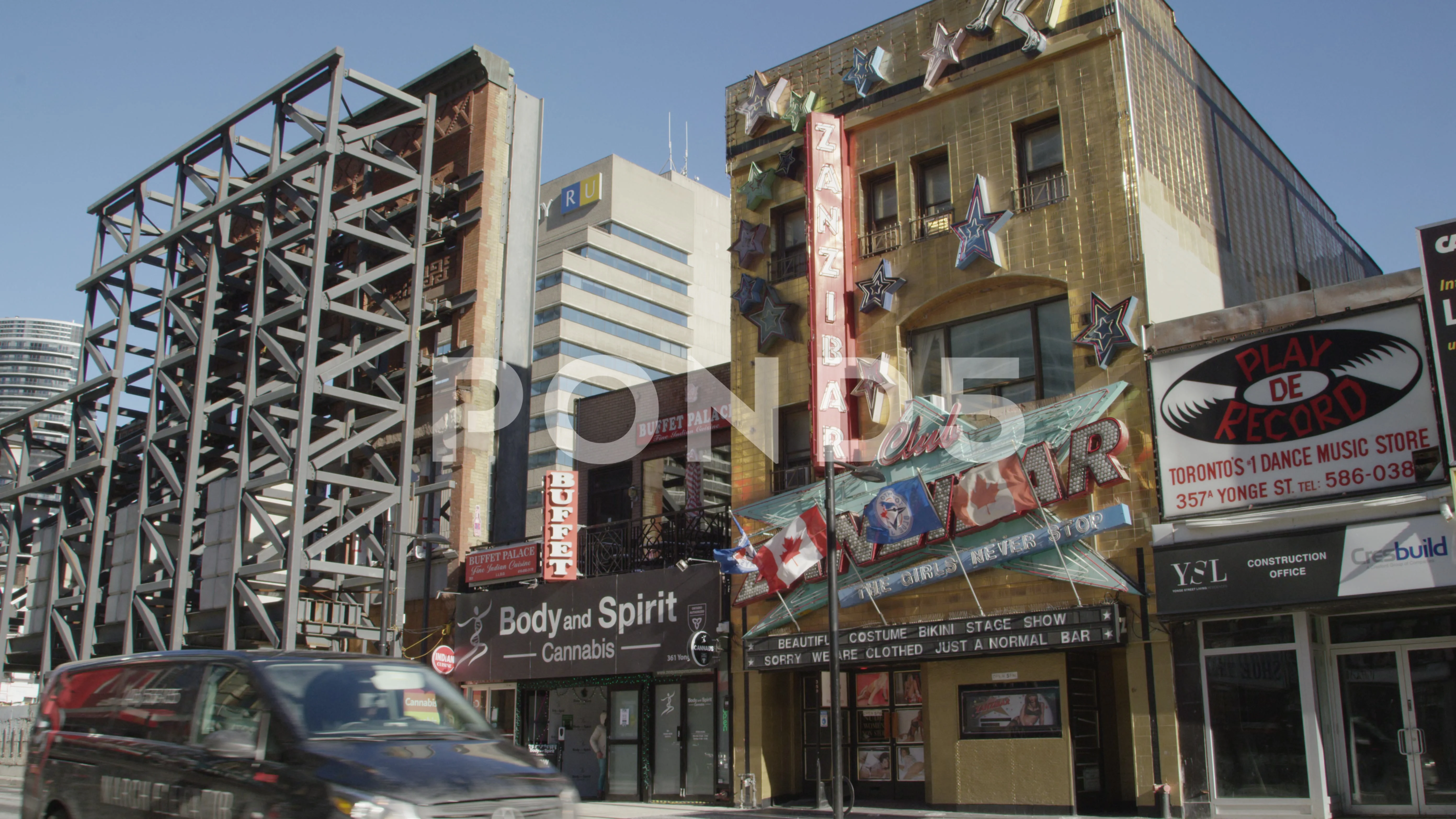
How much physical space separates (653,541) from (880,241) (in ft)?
27.1

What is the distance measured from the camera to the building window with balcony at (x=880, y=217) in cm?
2244

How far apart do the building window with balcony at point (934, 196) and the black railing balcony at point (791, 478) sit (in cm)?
476

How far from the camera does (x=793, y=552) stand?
21.5 meters

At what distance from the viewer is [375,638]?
2816cm

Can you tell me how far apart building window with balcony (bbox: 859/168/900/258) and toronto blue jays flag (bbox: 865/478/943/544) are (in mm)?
4753

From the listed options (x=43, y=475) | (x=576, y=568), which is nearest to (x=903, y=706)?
(x=576, y=568)

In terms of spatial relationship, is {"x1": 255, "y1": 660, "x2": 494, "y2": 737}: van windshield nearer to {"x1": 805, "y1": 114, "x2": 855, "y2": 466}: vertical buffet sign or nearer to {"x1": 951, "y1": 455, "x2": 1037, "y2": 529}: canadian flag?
{"x1": 951, "y1": 455, "x2": 1037, "y2": 529}: canadian flag

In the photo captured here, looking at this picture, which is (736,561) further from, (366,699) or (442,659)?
(366,699)

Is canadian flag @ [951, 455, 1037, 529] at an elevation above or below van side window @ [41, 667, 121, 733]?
above

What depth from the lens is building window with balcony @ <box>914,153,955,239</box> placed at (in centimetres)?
2181

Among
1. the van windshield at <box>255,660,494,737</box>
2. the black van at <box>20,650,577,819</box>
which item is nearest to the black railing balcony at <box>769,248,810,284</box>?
the black van at <box>20,650,577,819</box>

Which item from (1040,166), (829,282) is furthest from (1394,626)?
(829,282)

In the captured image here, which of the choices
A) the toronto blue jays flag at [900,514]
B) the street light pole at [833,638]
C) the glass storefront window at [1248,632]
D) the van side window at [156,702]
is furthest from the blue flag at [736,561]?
the van side window at [156,702]

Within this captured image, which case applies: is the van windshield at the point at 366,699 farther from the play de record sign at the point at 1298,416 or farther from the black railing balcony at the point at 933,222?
the black railing balcony at the point at 933,222
